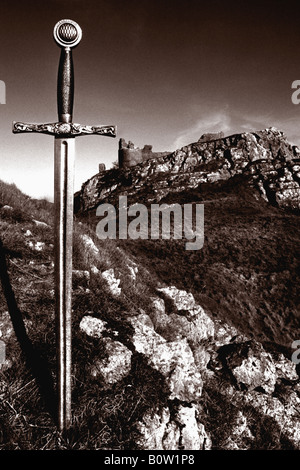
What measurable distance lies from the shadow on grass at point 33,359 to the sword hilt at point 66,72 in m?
2.59

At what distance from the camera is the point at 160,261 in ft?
48.0

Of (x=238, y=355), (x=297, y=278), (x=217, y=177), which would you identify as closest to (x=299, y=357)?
(x=238, y=355)

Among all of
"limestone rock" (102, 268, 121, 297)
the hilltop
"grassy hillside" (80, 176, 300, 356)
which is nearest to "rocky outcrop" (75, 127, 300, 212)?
"grassy hillside" (80, 176, 300, 356)

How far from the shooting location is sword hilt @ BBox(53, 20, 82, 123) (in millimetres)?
1985

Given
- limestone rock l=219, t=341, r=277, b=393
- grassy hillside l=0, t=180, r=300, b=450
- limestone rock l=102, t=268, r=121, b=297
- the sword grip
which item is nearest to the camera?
the sword grip

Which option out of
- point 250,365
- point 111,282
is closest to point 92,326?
point 111,282

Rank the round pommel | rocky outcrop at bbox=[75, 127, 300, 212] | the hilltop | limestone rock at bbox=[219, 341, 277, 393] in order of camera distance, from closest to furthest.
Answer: the round pommel < the hilltop < limestone rock at bbox=[219, 341, 277, 393] < rocky outcrop at bbox=[75, 127, 300, 212]

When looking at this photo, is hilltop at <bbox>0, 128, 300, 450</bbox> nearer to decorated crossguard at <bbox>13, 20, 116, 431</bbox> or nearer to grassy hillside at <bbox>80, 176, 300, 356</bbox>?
decorated crossguard at <bbox>13, 20, 116, 431</bbox>

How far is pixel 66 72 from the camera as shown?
2.08 m

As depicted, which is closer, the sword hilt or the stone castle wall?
the sword hilt

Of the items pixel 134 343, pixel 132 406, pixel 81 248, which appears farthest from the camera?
pixel 81 248

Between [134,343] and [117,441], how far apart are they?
1.13 metres

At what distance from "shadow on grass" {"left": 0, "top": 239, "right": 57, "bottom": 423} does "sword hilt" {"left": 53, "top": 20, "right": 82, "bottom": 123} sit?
8.50 ft
